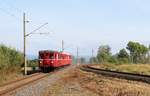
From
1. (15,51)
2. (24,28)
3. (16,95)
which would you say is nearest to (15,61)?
(15,51)

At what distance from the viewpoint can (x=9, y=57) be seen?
4597cm

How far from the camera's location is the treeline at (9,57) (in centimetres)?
4166

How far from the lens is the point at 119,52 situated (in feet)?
502

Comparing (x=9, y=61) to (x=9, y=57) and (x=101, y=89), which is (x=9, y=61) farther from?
(x=101, y=89)

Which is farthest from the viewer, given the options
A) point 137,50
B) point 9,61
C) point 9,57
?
point 137,50

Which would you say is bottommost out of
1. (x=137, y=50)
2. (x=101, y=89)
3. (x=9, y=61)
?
(x=101, y=89)

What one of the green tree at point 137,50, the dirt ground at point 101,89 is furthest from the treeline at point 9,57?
the green tree at point 137,50

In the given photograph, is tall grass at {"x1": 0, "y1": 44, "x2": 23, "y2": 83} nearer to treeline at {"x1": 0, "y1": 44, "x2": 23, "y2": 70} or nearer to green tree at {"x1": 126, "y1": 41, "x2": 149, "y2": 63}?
treeline at {"x1": 0, "y1": 44, "x2": 23, "y2": 70}

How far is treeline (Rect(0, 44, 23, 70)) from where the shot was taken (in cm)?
4166

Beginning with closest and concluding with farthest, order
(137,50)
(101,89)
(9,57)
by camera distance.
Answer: (101,89) → (9,57) → (137,50)

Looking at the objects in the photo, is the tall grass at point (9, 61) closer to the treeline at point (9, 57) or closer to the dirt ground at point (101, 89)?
the treeline at point (9, 57)

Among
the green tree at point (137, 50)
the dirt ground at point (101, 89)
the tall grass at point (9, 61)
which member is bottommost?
the dirt ground at point (101, 89)

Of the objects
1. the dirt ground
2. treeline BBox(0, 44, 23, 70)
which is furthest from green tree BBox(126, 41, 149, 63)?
the dirt ground

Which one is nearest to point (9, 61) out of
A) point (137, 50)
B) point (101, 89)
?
point (101, 89)
